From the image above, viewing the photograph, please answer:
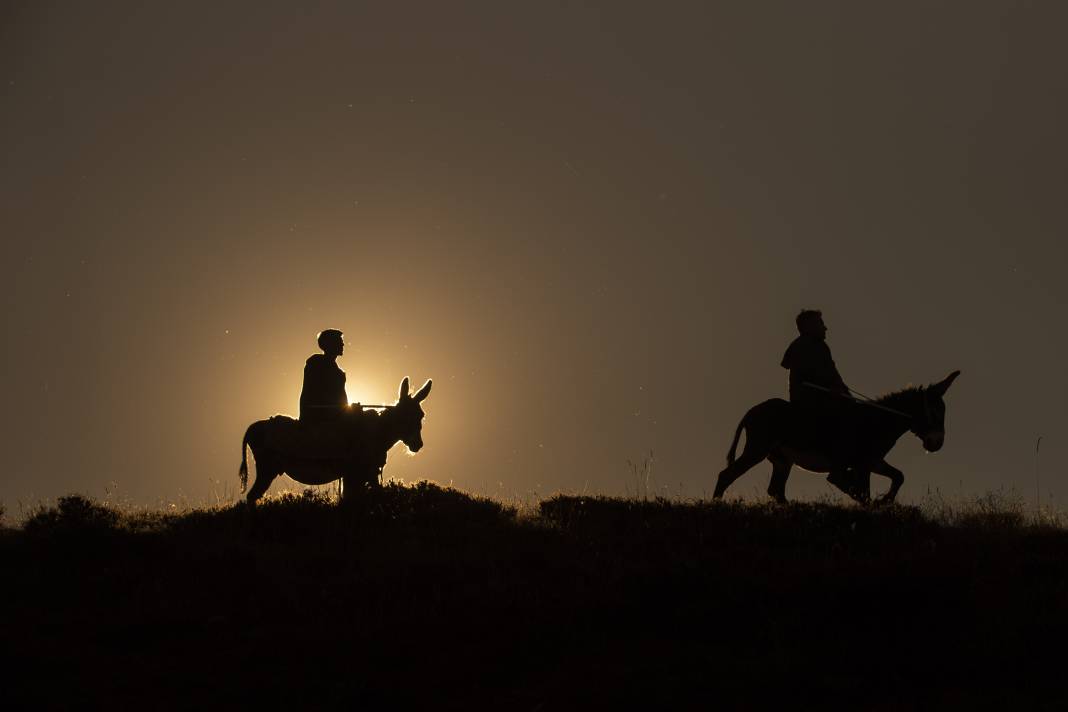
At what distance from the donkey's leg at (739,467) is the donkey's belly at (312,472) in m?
6.12

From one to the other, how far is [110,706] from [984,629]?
24.0 ft

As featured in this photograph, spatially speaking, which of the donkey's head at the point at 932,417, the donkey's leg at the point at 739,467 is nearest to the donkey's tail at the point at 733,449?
the donkey's leg at the point at 739,467

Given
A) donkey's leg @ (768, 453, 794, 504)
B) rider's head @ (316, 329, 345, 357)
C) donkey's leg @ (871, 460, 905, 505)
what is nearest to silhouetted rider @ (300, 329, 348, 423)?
rider's head @ (316, 329, 345, 357)

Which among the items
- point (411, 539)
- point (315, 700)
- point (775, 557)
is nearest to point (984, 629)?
point (775, 557)

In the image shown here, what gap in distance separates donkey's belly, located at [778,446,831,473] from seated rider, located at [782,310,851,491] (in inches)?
4.6

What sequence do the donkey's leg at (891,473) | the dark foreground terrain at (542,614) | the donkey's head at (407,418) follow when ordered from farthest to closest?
1. the donkey's head at (407,418)
2. the donkey's leg at (891,473)
3. the dark foreground terrain at (542,614)

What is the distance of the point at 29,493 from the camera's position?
18906 millimetres

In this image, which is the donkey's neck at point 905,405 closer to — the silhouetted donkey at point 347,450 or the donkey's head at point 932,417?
the donkey's head at point 932,417

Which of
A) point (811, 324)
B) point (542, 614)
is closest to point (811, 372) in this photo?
point (811, 324)

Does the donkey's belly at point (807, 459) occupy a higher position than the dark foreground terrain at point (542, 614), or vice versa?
the donkey's belly at point (807, 459)

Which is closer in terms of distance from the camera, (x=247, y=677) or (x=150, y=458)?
(x=247, y=677)

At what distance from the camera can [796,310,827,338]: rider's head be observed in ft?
63.0

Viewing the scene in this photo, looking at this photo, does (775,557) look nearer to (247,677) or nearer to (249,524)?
(247,677)

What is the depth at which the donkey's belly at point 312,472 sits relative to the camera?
18859mm
